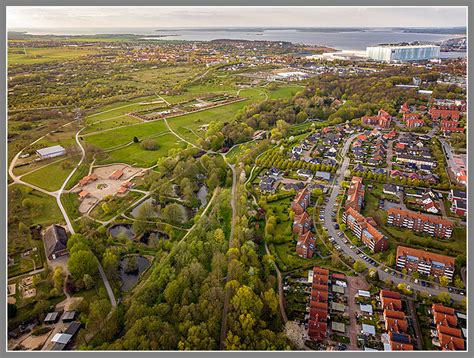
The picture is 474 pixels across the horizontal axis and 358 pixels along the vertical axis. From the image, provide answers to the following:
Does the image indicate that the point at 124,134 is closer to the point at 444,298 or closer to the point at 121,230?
the point at 121,230

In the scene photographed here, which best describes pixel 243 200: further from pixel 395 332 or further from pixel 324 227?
pixel 395 332

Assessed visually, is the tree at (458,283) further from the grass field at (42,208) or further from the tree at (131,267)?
the grass field at (42,208)

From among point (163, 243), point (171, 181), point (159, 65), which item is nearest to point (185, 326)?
point (163, 243)

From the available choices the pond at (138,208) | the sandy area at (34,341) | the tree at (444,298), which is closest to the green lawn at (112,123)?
the pond at (138,208)

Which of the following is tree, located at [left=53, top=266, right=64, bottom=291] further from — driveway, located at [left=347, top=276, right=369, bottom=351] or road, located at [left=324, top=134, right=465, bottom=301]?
road, located at [left=324, top=134, right=465, bottom=301]

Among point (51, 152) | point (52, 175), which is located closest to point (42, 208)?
point (52, 175)

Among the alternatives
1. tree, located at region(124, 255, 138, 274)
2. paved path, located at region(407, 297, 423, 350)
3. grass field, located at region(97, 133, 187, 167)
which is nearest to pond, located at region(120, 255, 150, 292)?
tree, located at region(124, 255, 138, 274)
